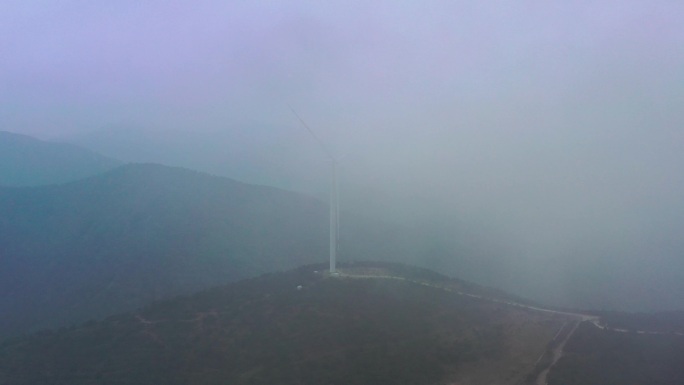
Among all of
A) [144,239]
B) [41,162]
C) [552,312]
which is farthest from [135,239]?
[552,312]

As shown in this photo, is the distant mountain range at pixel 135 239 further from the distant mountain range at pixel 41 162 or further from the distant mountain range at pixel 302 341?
the distant mountain range at pixel 302 341

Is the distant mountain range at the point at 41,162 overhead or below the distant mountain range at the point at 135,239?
overhead

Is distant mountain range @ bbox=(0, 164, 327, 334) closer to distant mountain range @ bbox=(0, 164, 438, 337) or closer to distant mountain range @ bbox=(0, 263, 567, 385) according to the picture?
distant mountain range @ bbox=(0, 164, 438, 337)

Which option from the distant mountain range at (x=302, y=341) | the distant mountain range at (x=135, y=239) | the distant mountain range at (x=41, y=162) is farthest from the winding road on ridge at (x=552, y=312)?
the distant mountain range at (x=41, y=162)

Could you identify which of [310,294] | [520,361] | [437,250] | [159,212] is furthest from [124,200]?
[520,361]

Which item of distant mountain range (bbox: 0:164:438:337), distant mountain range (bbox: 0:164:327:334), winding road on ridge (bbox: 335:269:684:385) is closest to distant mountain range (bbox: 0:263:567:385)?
winding road on ridge (bbox: 335:269:684:385)

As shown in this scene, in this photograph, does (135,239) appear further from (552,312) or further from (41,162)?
(552,312)

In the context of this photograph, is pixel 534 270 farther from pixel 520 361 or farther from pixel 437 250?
pixel 520 361
